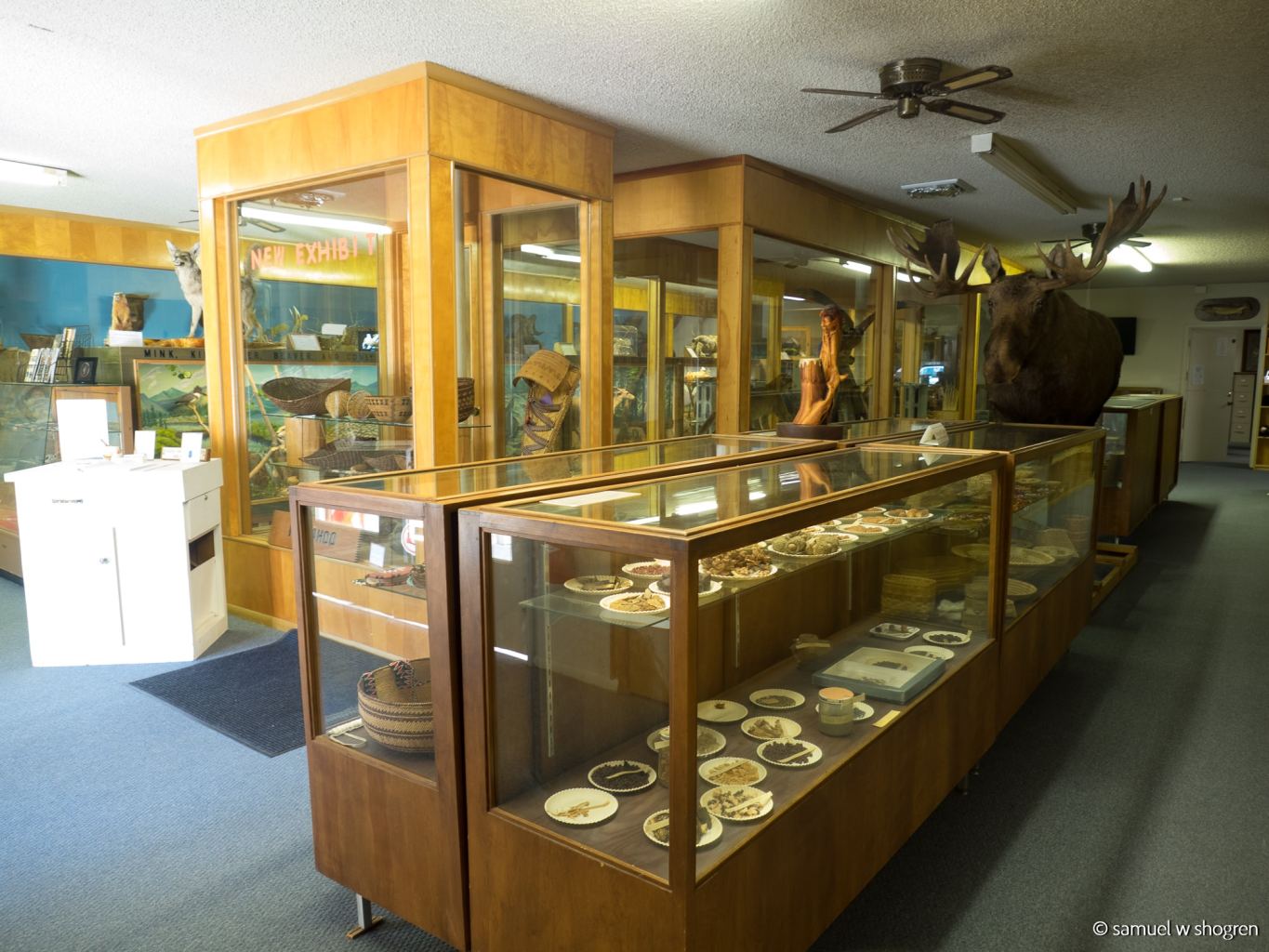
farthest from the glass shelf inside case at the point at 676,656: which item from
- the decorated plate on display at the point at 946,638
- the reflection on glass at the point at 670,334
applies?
the reflection on glass at the point at 670,334

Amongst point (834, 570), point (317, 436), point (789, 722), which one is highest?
point (317, 436)

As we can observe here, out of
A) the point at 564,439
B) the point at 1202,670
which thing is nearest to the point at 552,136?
the point at 564,439

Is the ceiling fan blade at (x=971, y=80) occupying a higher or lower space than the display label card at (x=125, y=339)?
higher

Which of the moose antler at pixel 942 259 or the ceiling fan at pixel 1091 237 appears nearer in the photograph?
the moose antler at pixel 942 259

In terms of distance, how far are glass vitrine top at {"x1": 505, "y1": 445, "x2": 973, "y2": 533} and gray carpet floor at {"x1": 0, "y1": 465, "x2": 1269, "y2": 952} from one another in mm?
1074

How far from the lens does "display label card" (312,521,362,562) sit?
190 cm

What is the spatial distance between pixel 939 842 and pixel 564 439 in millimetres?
2820

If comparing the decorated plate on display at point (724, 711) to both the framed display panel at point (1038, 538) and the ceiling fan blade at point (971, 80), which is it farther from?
the ceiling fan blade at point (971, 80)

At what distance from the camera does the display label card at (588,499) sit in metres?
1.66

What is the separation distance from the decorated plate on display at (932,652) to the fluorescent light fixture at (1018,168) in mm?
3319

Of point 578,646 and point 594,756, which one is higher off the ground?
point 578,646

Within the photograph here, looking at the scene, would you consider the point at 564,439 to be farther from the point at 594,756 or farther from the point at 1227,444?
the point at 1227,444

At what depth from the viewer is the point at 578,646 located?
1.72m

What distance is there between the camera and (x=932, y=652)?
2541 mm
